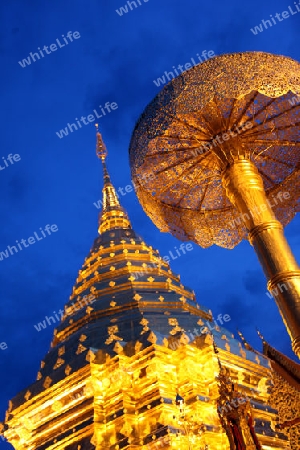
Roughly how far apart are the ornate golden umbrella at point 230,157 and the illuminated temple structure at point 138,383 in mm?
2784

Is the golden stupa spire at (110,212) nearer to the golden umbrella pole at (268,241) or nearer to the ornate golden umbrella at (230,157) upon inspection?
the ornate golden umbrella at (230,157)

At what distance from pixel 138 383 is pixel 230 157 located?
19.9ft

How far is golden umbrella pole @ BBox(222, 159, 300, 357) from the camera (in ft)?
20.1

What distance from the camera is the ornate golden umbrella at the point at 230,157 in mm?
6910

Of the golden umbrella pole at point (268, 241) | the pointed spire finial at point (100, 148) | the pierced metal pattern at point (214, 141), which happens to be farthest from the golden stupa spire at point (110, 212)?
the golden umbrella pole at point (268, 241)

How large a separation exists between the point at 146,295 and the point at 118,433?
4697 millimetres

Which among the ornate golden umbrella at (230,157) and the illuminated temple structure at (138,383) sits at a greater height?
the ornate golden umbrella at (230,157)

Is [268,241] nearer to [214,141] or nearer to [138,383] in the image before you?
[214,141]

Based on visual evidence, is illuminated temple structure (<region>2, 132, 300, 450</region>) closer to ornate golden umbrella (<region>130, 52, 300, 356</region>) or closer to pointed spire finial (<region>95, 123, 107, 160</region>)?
ornate golden umbrella (<region>130, 52, 300, 356</region>)

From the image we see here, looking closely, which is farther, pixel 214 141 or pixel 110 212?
pixel 110 212

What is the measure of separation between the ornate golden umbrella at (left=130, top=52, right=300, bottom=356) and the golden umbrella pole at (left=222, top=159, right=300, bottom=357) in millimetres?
12

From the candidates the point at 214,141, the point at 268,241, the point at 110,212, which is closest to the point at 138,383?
the point at 214,141

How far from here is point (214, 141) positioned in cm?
840

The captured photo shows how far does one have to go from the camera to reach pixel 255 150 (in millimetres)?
9164
